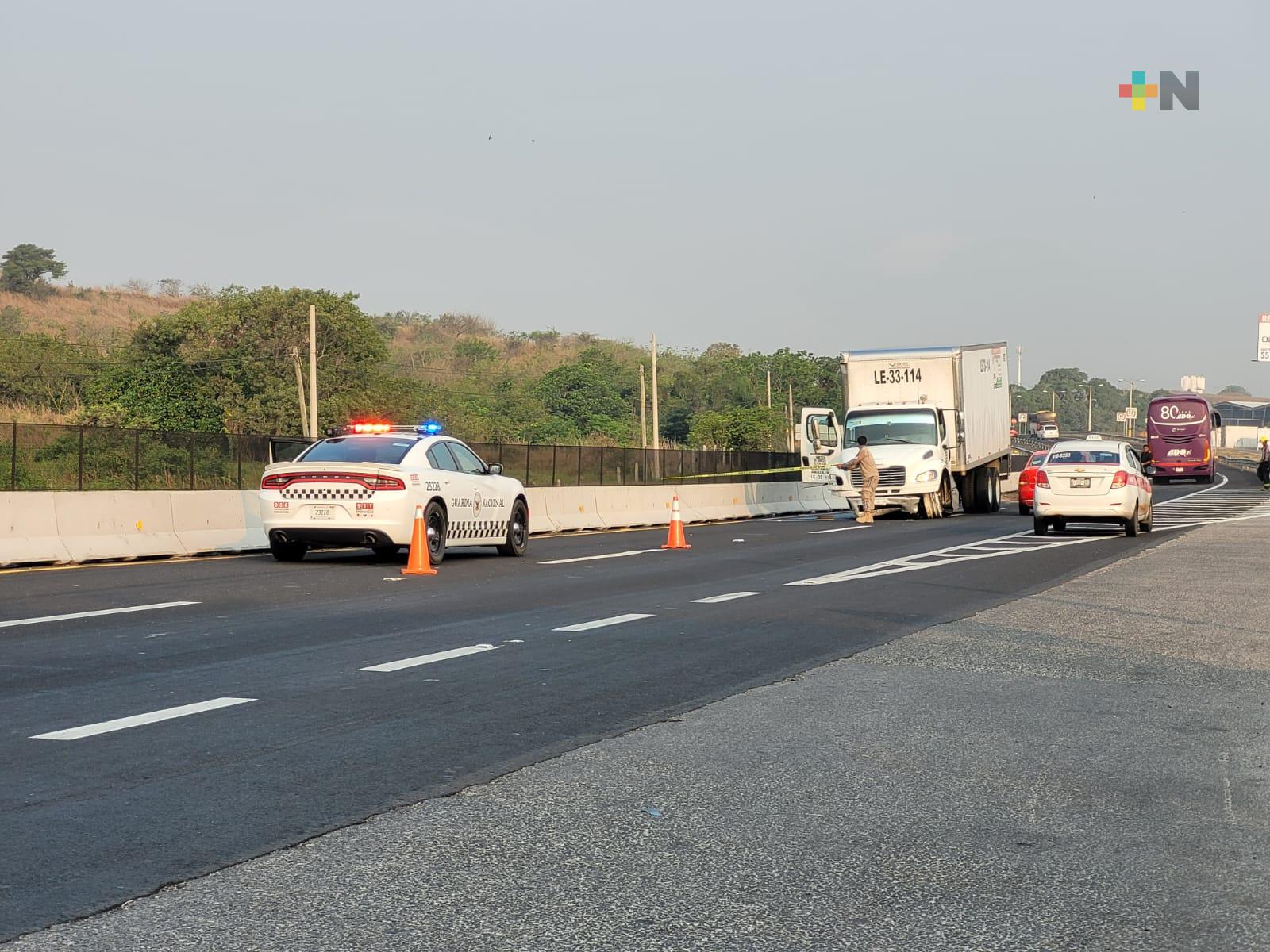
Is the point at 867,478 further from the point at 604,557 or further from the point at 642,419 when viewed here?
the point at 642,419

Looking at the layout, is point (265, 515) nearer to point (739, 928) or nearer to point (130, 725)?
point (130, 725)

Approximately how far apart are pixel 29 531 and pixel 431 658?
9892 mm

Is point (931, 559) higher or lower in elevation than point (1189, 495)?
higher

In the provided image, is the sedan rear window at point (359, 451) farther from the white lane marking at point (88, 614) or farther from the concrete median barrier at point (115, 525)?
the white lane marking at point (88, 614)

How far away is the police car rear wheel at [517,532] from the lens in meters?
21.2

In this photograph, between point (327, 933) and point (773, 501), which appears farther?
point (773, 501)

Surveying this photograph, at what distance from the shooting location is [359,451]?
18906 mm

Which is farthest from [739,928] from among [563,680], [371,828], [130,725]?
[563,680]

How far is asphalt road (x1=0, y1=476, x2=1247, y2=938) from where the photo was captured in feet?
18.8

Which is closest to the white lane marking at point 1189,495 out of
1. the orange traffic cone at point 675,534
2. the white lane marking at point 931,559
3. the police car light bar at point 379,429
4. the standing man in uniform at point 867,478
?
the standing man in uniform at point 867,478

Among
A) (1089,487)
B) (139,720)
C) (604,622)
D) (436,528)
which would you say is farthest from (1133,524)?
(139,720)

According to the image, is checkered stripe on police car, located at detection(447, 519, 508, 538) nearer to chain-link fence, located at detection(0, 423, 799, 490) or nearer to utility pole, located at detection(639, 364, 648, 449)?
chain-link fence, located at detection(0, 423, 799, 490)

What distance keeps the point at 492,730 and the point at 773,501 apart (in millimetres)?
32927

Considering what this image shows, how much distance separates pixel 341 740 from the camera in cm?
736
